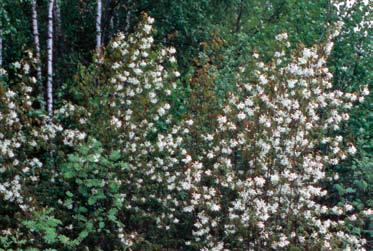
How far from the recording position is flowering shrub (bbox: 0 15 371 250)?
6.47 m

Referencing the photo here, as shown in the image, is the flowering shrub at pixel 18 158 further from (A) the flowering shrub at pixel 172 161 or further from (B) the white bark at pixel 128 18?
(B) the white bark at pixel 128 18

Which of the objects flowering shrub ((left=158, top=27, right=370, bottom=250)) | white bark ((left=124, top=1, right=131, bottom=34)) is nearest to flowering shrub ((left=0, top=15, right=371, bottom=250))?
flowering shrub ((left=158, top=27, right=370, bottom=250))

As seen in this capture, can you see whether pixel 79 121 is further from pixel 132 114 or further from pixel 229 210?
pixel 229 210

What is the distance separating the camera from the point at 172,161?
716 cm

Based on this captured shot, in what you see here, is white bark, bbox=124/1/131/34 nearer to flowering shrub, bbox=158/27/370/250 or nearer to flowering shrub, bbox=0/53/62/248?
flowering shrub, bbox=0/53/62/248

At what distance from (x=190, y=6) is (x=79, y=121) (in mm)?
5988

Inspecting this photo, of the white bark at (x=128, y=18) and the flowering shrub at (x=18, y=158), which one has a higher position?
the white bark at (x=128, y=18)

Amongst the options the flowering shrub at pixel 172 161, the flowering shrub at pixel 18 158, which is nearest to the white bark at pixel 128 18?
the flowering shrub at pixel 172 161

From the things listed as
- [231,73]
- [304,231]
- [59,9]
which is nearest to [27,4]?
[59,9]

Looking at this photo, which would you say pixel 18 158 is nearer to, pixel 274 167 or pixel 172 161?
pixel 172 161

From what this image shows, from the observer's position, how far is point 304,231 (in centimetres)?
655

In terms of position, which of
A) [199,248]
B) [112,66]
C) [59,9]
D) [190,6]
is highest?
[190,6]

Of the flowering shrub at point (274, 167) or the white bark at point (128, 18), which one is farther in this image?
the white bark at point (128, 18)

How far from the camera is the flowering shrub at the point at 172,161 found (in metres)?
6.47
